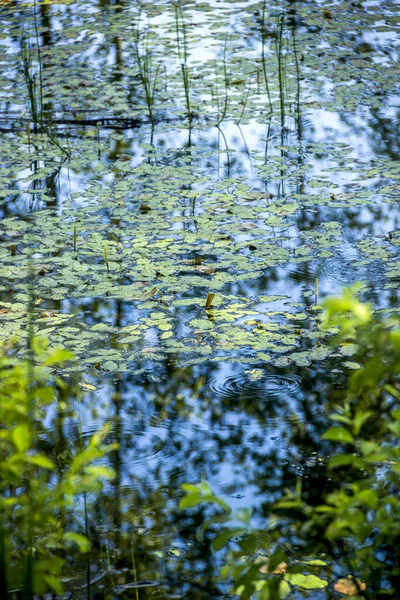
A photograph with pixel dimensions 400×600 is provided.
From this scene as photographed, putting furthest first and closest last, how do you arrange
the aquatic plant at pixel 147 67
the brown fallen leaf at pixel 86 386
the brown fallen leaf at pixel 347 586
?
1. the aquatic plant at pixel 147 67
2. the brown fallen leaf at pixel 86 386
3. the brown fallen leaf at pixel 347 586

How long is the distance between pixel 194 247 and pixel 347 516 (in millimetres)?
2723

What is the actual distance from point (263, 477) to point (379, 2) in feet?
20.7

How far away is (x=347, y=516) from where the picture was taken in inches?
47.7

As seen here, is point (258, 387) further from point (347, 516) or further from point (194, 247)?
point (347, 516)

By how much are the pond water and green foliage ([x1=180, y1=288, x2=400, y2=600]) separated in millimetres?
143

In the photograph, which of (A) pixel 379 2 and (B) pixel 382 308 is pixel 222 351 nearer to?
(B) pixel 382 308

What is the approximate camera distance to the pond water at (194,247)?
8.09 ft

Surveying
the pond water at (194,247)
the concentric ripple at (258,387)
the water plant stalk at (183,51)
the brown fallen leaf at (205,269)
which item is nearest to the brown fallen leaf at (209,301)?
the pond water at (194,247)

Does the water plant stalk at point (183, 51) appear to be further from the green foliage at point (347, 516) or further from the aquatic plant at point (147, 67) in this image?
the green foliage at point (347, 516)

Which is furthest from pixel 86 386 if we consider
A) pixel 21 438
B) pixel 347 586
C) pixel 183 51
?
pixel 183 51

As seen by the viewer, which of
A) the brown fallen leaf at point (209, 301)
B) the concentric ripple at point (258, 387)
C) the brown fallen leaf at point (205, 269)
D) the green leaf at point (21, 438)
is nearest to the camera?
the green leaf at point (21, 438)

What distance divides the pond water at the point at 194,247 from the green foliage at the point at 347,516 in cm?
14

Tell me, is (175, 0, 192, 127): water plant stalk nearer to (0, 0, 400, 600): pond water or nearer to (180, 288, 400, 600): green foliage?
(0, 0, 400, 600): pond water

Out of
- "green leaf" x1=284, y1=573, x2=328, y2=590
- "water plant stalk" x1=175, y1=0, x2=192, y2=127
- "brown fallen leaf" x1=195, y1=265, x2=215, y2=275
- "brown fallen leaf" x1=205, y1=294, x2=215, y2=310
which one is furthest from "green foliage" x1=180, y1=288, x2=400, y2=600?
"water plant stalk" x1=175, y1=0, x2=192, y2=127
